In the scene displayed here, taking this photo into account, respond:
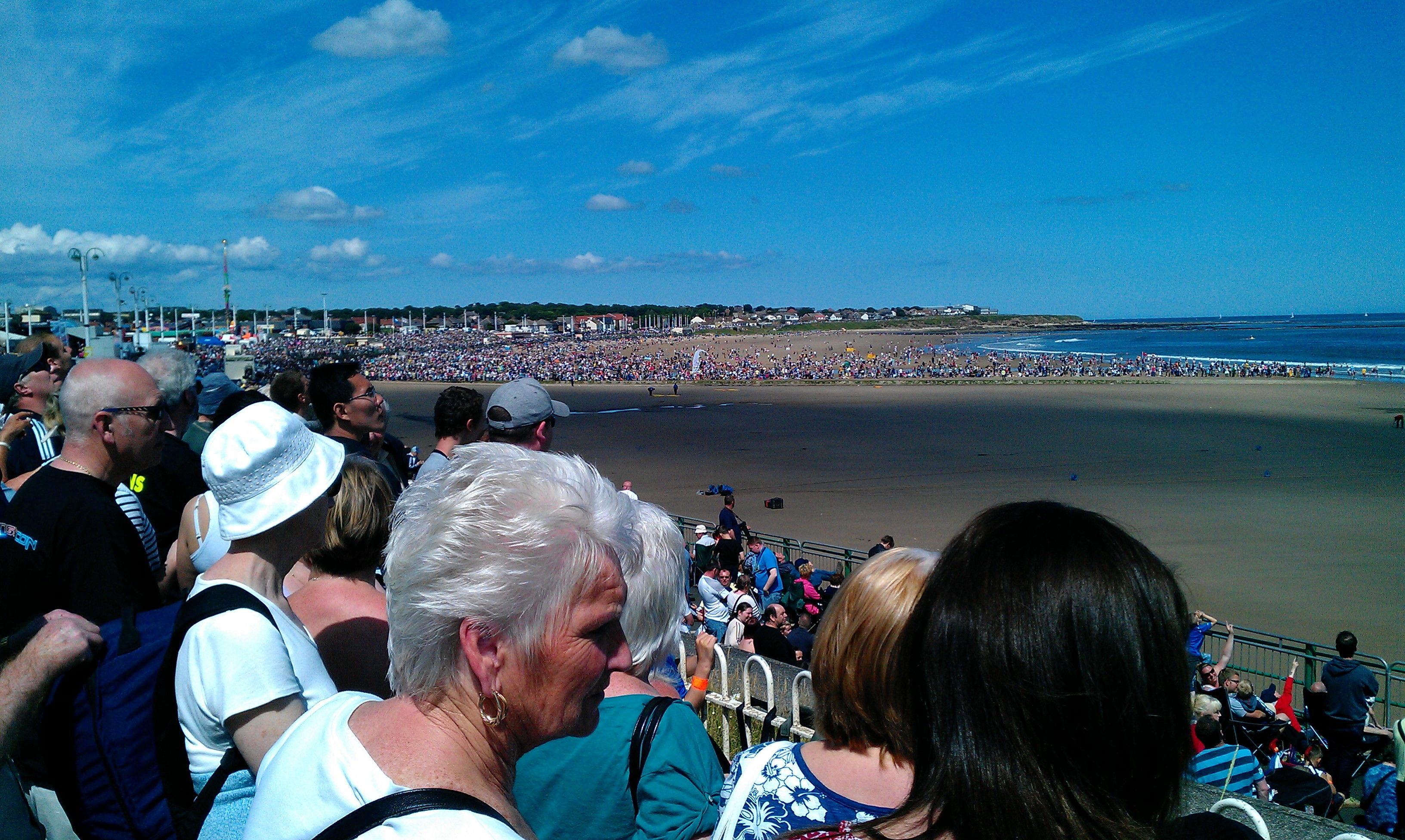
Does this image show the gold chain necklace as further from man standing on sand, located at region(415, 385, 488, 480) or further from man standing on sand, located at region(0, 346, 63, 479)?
man standing on sand, located at region(0, 346, 63, 479)

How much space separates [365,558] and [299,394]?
12.4ft

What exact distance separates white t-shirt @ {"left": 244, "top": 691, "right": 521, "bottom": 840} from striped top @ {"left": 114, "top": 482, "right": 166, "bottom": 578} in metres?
2.41

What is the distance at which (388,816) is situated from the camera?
1239 mm

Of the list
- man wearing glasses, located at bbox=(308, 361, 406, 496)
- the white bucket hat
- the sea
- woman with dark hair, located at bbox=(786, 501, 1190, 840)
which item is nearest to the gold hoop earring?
woman with dark hair, located at bbox=(786, 501, 1190, 840)

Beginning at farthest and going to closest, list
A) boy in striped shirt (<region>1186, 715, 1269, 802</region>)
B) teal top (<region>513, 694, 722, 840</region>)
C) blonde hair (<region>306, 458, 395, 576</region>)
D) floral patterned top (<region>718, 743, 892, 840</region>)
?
1. boy in striped shirt (<region>1186, 715, 1269, 802</region>)
2. blonde hair (<region>306, 458, 395, 576</region>)
3. teal top (<region>513, 694, 722, 840</region>)
4. floral patterned top (<region>718, 743, 892, 840</region>)

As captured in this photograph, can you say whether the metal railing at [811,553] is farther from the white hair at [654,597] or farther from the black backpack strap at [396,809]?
the black backpack strap at [396,809]

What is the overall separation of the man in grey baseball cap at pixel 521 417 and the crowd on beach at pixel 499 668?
47.8 inches

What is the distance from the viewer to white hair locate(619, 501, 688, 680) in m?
2.27

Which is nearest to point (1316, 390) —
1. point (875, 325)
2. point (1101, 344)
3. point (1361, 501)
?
point (1361, 501)

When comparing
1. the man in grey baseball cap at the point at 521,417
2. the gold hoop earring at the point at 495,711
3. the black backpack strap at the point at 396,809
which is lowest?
the black backpack strap at the point at 396,809

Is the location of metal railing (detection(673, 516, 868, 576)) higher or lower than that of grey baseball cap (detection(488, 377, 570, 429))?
lower

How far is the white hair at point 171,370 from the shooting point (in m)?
4.97

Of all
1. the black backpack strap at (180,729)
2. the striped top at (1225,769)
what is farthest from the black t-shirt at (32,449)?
the striped top at (1225,769)

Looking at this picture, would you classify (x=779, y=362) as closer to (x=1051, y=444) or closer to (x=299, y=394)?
(x=1051, y=444)
